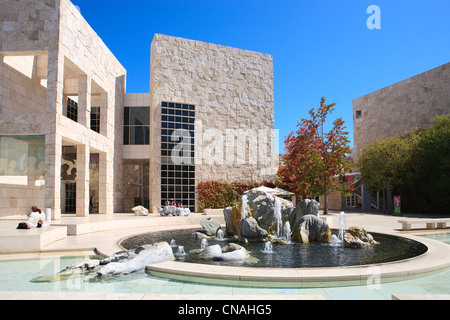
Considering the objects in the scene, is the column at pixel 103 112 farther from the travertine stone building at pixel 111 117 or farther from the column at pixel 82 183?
the column at pixel 82 183

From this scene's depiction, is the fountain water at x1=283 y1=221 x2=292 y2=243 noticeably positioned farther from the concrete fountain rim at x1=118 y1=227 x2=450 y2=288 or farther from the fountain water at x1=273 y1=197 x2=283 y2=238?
the concrete fountain rim at x1=118 y1=227 x2=450 y2=288

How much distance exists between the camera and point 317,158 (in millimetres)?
23438

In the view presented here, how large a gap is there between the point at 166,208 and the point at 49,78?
10.4m

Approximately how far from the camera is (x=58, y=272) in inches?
274

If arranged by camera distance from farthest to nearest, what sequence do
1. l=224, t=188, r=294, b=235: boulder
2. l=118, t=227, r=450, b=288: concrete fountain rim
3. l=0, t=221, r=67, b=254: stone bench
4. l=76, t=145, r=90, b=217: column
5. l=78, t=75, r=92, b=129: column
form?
l=78, t=75, r=92, b=129: column
l=76, t=145, r=90, b=217: column
l=224, t=188, r=294, b=235: boulder
l=0, t=221, r=67, b=254: stone bench
l=118, t=227, r=450, b=288: concrete fountain rim

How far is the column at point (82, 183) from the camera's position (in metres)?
19.7

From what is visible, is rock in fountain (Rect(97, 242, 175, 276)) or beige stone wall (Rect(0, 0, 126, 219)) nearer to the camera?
rock in fountain (Rect(97, 242, 175, 276))

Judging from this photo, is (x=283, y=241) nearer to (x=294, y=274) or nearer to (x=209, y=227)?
(x=209, y=227)

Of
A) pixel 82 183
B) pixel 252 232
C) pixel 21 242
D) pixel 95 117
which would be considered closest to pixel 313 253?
pixel 252 232

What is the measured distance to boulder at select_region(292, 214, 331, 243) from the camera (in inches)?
451

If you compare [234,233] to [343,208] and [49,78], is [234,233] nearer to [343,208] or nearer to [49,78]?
[49,78]

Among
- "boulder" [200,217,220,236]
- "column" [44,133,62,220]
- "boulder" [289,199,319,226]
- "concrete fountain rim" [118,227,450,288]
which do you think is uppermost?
"column" [44,133,62,220]

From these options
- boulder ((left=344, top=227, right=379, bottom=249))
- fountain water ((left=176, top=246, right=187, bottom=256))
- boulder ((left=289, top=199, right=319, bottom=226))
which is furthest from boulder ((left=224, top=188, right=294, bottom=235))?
fountain water ((left=176, top=246, right=187, bottom=256))

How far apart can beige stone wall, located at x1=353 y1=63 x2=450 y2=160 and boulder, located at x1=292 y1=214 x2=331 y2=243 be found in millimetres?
23047
